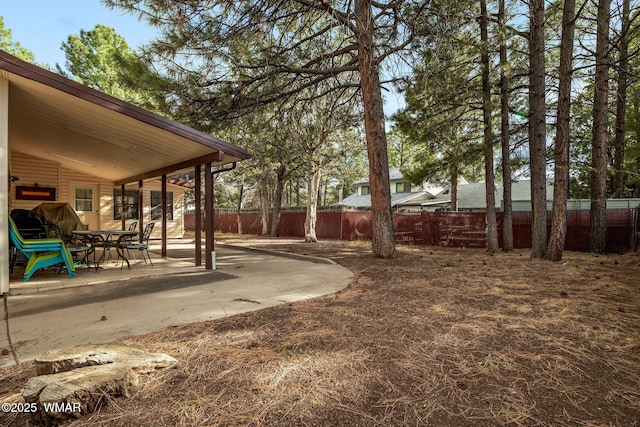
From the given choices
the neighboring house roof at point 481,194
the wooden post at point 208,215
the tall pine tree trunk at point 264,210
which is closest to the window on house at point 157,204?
the tall pine tree trunk at point 264,210

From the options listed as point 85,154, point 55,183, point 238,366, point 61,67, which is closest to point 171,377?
point 238,366

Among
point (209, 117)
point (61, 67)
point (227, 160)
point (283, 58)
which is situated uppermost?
point (61, 67)

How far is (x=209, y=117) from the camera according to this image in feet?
24.9

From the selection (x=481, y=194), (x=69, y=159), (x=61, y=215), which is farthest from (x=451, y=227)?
(x=69, y=159)

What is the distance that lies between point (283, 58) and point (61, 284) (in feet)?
19.8

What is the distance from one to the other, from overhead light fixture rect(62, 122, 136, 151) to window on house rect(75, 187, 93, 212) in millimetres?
6549

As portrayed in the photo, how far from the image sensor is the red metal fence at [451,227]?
8922 mm

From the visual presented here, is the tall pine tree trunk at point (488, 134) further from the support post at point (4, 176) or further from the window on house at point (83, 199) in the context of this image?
the window on house at point (83, 199)

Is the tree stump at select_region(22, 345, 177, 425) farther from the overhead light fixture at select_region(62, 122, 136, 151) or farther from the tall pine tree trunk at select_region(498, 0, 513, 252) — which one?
the tall pine tree trunk at select_region(498, 0, 513, 252)

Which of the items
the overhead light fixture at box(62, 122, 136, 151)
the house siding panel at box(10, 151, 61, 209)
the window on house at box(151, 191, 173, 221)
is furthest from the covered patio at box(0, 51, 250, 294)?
the window on house at box(151, 191, 173, 221)

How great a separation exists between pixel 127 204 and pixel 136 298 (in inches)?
407

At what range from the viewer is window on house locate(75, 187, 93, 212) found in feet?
37.9

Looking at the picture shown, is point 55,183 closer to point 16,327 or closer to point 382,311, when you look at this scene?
point 16,327

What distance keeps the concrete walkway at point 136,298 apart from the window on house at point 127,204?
6911mm
